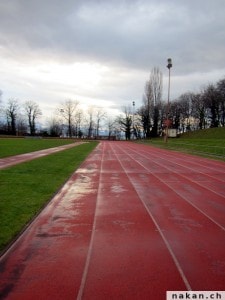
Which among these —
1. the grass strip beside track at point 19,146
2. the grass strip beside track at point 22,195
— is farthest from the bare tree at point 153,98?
the grass strip beside track at point 22,195

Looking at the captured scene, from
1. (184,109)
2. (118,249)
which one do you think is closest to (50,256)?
(118,249)

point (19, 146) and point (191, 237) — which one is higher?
point (19, 146)

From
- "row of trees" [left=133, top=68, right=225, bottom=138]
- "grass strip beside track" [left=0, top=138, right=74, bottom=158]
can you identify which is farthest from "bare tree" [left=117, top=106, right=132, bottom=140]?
"grass strip beside track" [left=0, top=138, right=74, bottom=158]

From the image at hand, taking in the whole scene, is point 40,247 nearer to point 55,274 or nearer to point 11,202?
point 55,274

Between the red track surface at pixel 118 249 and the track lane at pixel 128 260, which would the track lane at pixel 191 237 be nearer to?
the red track surface at pixel 118 249

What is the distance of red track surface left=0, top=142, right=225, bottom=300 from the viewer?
4.05 m

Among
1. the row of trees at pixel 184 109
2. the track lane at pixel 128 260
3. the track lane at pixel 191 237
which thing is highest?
the row of trees at pixel 184 109

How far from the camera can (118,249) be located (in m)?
5.34

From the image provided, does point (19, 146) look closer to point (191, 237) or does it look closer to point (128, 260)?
point (191, 237)

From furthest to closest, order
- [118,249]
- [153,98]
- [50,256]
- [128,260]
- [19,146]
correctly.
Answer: [153,98] → [19,146] → [118,249] → [50,256] → [128,260]

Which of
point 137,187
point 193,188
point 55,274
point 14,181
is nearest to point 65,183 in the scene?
point 14,181

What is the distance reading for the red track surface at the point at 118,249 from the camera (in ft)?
13.3

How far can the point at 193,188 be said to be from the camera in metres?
11.3

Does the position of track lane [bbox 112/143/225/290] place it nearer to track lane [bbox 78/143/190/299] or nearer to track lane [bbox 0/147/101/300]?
track lane [bbox 78/143/190/299]
